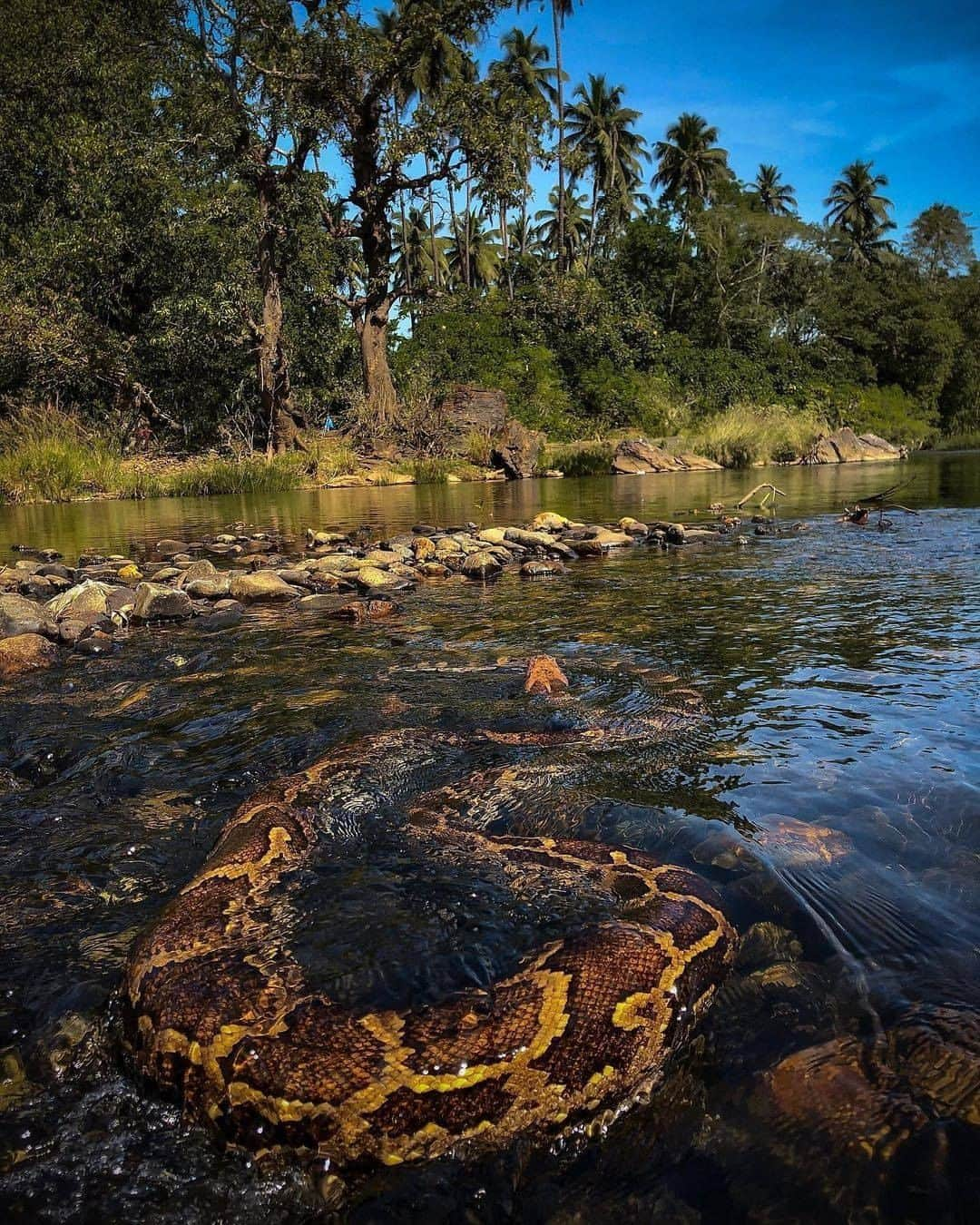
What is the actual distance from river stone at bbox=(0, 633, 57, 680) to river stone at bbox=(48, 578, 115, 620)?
2.72 ft

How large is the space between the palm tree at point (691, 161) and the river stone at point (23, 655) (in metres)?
61.5

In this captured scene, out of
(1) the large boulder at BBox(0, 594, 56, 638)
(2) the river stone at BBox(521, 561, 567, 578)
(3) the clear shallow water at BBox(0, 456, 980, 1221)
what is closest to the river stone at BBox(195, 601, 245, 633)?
(3) the clear shallow water at BBox(0, 456, 980, 1221)

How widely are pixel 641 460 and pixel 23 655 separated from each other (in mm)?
31754

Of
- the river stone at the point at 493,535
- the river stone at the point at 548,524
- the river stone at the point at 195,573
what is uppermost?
the river stone at the point at 548,524

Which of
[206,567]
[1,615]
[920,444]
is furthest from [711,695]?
[920,444]

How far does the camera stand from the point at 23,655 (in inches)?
269

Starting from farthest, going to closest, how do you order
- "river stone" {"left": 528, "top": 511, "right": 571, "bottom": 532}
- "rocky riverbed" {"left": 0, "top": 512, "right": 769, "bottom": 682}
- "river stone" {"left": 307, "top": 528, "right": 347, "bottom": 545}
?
"river stone" {"left": 528, "top": 511, "right": 571, "bottom": 532}, "river stone" {"left": 307, "top": 528, "right": 347, "bottom": 545}, "rocky riverbed" {"left": 0, "top": 512, "right": 769, "bottom": 682}

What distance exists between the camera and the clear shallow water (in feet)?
6.51

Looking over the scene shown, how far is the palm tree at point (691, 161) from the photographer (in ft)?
194

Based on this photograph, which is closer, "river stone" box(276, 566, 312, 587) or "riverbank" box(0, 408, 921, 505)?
"river stone" box(276, 566, 312, 587)

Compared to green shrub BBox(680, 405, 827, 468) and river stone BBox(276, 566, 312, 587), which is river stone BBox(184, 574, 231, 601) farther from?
green shrub BBox(680, 405, 827, 468)

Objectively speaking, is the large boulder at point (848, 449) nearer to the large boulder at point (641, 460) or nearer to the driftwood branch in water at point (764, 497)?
the large boulder at point (641, 460)

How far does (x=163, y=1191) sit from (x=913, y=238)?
76.8 m

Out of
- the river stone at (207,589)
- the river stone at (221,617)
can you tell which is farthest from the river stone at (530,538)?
the river stone at (221,617)
